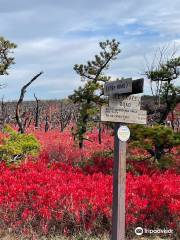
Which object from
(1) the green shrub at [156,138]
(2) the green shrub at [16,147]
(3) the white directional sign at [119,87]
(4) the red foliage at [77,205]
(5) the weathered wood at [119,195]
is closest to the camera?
(5) the weathered wood at [119,195]

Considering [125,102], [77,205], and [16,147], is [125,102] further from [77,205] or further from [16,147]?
[16,147]

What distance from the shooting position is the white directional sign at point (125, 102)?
20.1 ft

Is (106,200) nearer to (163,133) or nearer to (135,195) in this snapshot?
(135,195)

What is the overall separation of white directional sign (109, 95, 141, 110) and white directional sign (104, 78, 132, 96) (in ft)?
0.35

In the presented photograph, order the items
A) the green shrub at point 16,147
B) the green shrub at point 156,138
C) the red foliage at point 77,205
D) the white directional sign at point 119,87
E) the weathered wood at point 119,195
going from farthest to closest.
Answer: the green shrub at point 156,138 < the green shrub at point 16,147 < the red foliage at point 77,205 < the white directional sign at point 119,87 < the weathered wood at point 119,195

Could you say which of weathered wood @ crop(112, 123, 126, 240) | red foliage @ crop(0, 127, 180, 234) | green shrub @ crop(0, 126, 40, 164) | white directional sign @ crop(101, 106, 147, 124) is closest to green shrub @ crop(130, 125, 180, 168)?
green shrub @ crop(0, 126, 40, 164)

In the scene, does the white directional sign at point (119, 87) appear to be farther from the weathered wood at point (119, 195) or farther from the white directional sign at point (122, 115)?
the weathered wood at point (119, 195)

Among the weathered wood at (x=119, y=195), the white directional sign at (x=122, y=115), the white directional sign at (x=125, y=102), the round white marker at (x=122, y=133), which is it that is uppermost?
the white directional sign at (x=125, y=102)

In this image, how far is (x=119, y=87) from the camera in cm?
623

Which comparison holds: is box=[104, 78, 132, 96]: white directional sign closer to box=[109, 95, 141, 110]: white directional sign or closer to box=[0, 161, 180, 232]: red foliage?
box=[109, 95, 141, 110]: white directional sign

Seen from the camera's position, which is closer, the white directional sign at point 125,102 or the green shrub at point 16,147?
the white directional sign at point 125,102

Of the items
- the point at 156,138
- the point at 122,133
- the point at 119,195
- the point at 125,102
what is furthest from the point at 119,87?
the point at 156,138

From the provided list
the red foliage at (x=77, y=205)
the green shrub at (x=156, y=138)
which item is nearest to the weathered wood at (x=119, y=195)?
the red foliage at (x=77, y=205)

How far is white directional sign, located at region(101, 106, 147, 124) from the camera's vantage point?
19.6ft
